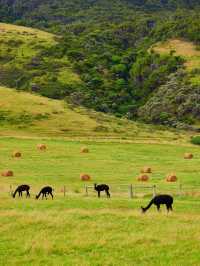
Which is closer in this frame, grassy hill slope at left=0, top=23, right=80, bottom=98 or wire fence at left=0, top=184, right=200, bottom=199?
wire fence at left=0, top=184, right=200, bottom=199

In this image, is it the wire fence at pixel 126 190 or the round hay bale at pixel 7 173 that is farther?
the round hay bale at pixel 7 173

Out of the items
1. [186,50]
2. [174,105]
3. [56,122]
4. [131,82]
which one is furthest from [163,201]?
[186,50]

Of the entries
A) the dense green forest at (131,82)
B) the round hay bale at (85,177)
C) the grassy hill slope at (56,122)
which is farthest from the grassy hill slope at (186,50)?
the round hay bale at (85,177)

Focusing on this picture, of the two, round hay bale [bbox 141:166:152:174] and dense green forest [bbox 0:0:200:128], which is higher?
round hay bale [bbox 141:166:152:174]

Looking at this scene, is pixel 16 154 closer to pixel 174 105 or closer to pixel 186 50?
pixel 174 105

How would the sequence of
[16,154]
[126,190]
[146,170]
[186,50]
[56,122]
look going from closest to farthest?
[126,190], [146,170], [16,154], [56,122], [186,50]

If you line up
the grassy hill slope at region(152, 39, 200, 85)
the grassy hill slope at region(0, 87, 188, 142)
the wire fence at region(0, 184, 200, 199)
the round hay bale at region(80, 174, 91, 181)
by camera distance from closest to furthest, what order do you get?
the wire fence at region(0, 184, 200, 199) → the round hay bale at region(80, 174, 91, 181) → the grassy hill slope at region(0, 87, 188, 142) → the grassy hill slope at region(152, 39, 200, 85)

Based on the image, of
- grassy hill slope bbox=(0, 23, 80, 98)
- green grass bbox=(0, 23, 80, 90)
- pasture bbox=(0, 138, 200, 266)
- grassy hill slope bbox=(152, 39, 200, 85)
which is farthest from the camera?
green grass bbox=(0, 23, 80, 90)

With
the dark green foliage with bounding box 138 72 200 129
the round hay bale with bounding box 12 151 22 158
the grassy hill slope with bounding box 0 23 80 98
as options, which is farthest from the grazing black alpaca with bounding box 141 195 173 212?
the grassy hill slope with bounding box 0 23 80 98

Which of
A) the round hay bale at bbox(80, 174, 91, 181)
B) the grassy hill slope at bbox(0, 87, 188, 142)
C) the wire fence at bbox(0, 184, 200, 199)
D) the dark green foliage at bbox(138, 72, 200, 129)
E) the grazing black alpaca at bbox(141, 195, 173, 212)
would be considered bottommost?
the dark green foliage at bbox(138, 72, 200, 129)

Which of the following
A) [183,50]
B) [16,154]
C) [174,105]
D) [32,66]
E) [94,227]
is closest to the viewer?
[94,227]

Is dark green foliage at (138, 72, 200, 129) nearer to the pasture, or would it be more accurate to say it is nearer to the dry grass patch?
the dry grass patch

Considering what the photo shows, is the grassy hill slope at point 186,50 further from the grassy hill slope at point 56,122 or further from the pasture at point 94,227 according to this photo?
the pasture at point 94,227

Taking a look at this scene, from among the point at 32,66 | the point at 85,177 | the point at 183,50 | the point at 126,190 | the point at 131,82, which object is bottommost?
the point at 131,82
